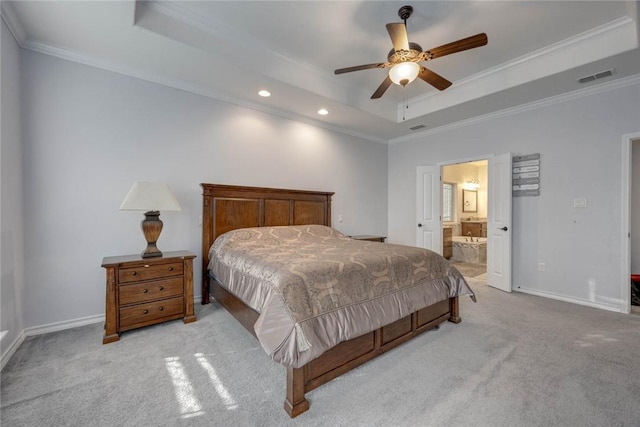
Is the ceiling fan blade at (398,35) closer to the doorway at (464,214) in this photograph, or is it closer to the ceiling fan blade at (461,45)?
the ceiling fan blade at (461,45)

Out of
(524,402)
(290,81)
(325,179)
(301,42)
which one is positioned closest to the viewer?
(524,402)

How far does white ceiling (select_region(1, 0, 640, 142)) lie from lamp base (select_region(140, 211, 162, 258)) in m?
1.66

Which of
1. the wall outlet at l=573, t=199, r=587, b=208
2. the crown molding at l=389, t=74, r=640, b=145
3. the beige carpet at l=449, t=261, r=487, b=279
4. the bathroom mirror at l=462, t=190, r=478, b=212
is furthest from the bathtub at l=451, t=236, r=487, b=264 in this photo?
the crown molding at l=389, t=74, r=640, b=145

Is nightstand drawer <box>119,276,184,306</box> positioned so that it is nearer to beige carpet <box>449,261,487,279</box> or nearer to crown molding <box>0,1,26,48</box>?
crown molding <box>0,1,26,48</box>

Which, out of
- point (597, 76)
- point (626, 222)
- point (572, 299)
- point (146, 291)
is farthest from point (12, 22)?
point (572, 299)

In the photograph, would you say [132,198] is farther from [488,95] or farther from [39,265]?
[488,95]

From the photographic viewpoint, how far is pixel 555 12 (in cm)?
254

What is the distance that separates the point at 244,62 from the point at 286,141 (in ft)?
4.89

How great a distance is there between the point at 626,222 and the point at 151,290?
17.3ft

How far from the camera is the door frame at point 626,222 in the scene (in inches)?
125

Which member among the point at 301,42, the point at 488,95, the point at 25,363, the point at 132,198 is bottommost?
the point at 25,363

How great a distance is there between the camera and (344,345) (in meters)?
1.90

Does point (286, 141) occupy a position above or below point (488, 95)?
below

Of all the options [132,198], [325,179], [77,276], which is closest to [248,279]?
[132,198]
